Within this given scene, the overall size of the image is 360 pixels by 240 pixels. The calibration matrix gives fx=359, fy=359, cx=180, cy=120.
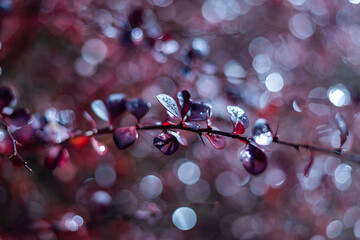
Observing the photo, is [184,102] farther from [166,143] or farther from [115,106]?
[115,106]

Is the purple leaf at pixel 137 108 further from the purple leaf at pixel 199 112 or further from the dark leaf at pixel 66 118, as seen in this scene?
the dark leaf at pixel 66 118

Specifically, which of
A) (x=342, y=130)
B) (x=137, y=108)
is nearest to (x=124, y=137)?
(x=137, y=108)

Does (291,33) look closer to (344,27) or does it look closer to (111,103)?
(344,27)

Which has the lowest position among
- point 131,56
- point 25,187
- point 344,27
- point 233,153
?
point 25,187

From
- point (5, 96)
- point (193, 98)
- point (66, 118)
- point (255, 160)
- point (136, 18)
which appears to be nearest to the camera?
point (255, 160)

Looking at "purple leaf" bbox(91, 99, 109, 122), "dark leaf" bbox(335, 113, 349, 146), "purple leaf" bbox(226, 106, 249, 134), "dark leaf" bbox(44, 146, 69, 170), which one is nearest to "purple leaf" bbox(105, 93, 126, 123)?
"purple leaf" bbox(91, 99, 109, 122)

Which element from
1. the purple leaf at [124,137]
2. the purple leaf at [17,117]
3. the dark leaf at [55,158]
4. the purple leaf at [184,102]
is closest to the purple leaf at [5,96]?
the purple leaf at [17,117]

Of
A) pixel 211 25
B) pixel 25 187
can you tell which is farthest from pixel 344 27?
pixel 25 187
